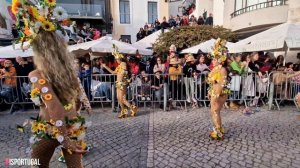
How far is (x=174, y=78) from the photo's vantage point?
780 cm

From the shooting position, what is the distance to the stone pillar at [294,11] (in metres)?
11.1

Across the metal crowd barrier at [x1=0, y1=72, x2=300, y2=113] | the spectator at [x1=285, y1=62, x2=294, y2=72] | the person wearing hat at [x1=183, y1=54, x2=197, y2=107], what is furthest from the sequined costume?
the spectator at [x1=285, y1=62, x2=294, y2=72]

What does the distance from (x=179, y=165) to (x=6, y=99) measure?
239 inches

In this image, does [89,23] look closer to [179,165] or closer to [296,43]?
[296,43]

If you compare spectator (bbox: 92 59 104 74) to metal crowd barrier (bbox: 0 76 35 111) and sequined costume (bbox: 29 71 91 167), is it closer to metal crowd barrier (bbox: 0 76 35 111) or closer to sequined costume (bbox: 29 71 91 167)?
metal crowd barrier (bbox: 0 76 35 111)

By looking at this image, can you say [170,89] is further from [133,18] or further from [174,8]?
[174,8]

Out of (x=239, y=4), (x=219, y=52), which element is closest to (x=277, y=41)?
(x=219, y=52)

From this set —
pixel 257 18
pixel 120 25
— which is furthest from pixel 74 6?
pixel 257 18

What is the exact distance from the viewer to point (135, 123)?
6.27 m

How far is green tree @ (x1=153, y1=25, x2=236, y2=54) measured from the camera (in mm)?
12906

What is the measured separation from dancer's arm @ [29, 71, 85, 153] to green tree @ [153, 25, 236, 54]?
11.3 m

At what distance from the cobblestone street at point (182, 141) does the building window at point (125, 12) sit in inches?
799

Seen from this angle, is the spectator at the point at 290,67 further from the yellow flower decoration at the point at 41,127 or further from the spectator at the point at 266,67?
the yellow flower decoration at the point at 41,127

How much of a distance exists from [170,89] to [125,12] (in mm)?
19729
